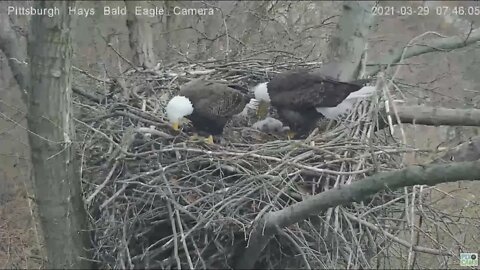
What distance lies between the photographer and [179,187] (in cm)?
336

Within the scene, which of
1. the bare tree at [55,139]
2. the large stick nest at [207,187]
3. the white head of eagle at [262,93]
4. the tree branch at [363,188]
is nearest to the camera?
the tree branch at [363,188]

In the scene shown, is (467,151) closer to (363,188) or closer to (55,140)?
(363,188)

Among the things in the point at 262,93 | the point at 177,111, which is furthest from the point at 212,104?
the point at 262,93

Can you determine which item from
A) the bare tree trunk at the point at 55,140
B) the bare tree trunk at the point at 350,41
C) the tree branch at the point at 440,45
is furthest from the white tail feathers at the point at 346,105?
the bare tree trunk at the point at 55,140

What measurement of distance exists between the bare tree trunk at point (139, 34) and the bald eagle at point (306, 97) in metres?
2.38

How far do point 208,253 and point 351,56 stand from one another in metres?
1.43

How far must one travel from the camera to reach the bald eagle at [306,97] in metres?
3.98

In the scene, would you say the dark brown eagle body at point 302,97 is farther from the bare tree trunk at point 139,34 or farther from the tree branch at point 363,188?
the bare tree trunk at point 139,34

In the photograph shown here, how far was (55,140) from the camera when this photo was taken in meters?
3.12

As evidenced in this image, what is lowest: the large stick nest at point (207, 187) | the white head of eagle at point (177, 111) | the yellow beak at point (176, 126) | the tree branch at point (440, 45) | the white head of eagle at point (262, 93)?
the large stick nest at point (207, 187)

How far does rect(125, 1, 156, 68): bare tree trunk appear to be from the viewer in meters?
6.40

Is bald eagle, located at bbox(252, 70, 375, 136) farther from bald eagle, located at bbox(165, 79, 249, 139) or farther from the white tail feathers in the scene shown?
bald eagle, located at bbox(165, 79, 249, 139)

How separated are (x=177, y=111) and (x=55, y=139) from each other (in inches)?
36.4

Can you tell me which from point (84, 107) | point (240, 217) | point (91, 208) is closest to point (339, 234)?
point (240, 217)
